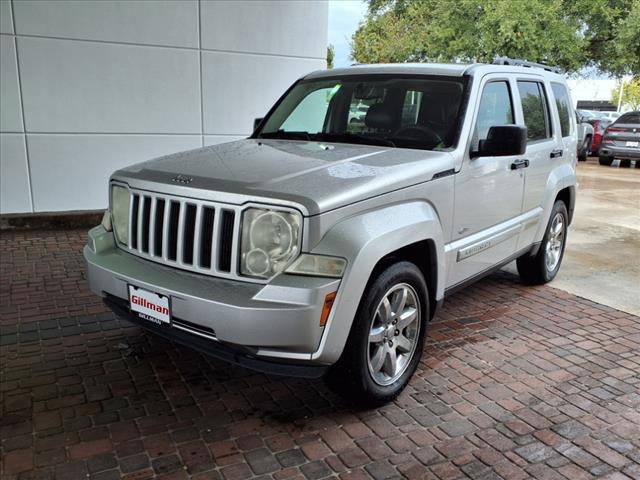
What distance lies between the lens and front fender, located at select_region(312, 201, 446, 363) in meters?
2.81

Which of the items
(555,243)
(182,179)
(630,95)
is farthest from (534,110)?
(630,95)

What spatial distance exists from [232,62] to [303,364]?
6.68 meters

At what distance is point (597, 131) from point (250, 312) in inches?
832

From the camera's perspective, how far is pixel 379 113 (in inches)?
167

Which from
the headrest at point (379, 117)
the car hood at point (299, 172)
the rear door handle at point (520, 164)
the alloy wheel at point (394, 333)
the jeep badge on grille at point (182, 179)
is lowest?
the alloy wheel at point (394, 333)

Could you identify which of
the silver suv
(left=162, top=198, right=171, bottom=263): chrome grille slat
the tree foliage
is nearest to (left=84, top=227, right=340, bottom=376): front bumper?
the silver suv

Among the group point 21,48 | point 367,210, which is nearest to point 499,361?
point 367,210

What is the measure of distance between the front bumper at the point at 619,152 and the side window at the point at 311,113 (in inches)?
595

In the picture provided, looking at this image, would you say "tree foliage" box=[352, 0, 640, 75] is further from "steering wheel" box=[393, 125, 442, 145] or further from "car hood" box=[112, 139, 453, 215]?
"car hood" box=[112, 139, 453, 215]

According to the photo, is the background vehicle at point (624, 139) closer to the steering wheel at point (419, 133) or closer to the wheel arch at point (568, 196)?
the wheel arch at point (568, 196)

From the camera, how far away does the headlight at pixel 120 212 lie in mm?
3543

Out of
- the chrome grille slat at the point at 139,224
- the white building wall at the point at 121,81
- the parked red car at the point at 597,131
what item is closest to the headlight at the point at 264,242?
the chrome grille slat at the point at 139,224

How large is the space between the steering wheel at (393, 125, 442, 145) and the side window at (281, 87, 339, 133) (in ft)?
2.27

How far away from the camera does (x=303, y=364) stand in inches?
112
